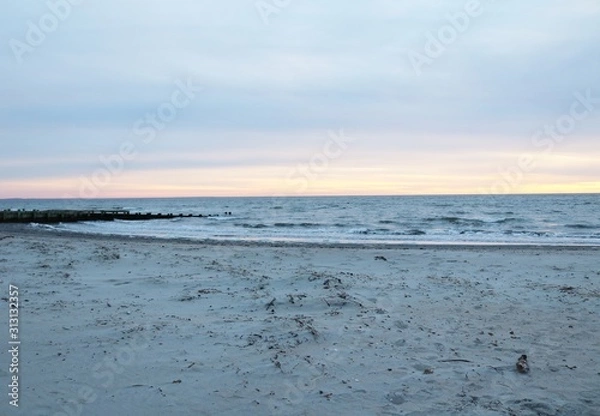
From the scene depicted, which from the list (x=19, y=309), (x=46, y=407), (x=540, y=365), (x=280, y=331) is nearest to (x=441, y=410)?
(x=540, y=365)

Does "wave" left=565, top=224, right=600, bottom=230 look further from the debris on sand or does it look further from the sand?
the debris on sand

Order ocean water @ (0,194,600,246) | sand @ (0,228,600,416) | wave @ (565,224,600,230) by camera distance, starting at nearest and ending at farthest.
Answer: sand @ (0,228,600,416) < ocean water @ (0,194,600,246) < wave @ (565,224,600,230)

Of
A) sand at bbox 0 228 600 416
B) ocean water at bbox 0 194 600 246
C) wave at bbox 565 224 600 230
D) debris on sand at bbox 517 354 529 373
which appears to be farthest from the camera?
wave at bbox 565 224 600 230

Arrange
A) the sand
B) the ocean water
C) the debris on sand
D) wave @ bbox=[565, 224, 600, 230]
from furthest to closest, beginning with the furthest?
wave @ bbox=[565, 224, 600, 230] → the ocean water → the debris on sand → the sand

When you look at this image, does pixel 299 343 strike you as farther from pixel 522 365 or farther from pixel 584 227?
pixel 584 227

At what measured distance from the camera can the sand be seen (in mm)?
4465

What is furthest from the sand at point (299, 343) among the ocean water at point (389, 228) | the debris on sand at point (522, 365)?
the ocean water at point (389, 228)

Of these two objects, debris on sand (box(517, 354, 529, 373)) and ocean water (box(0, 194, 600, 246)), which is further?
ocean water (box(0, 194, 600, 246))

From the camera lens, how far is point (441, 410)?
4309mm

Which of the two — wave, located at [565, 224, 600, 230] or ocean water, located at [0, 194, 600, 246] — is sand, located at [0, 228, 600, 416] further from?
wave, located at [565, 224, 600, 230]

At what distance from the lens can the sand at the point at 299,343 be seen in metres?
4.46

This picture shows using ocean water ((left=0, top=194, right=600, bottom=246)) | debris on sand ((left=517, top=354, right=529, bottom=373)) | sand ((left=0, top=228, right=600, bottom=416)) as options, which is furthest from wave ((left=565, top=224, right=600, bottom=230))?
debris on sand ((left=517, top=354, right=529, bottom=373))

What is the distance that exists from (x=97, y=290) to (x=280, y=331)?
14.1 feet

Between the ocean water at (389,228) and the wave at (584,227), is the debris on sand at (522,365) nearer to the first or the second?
the ocean water at (389,228)
